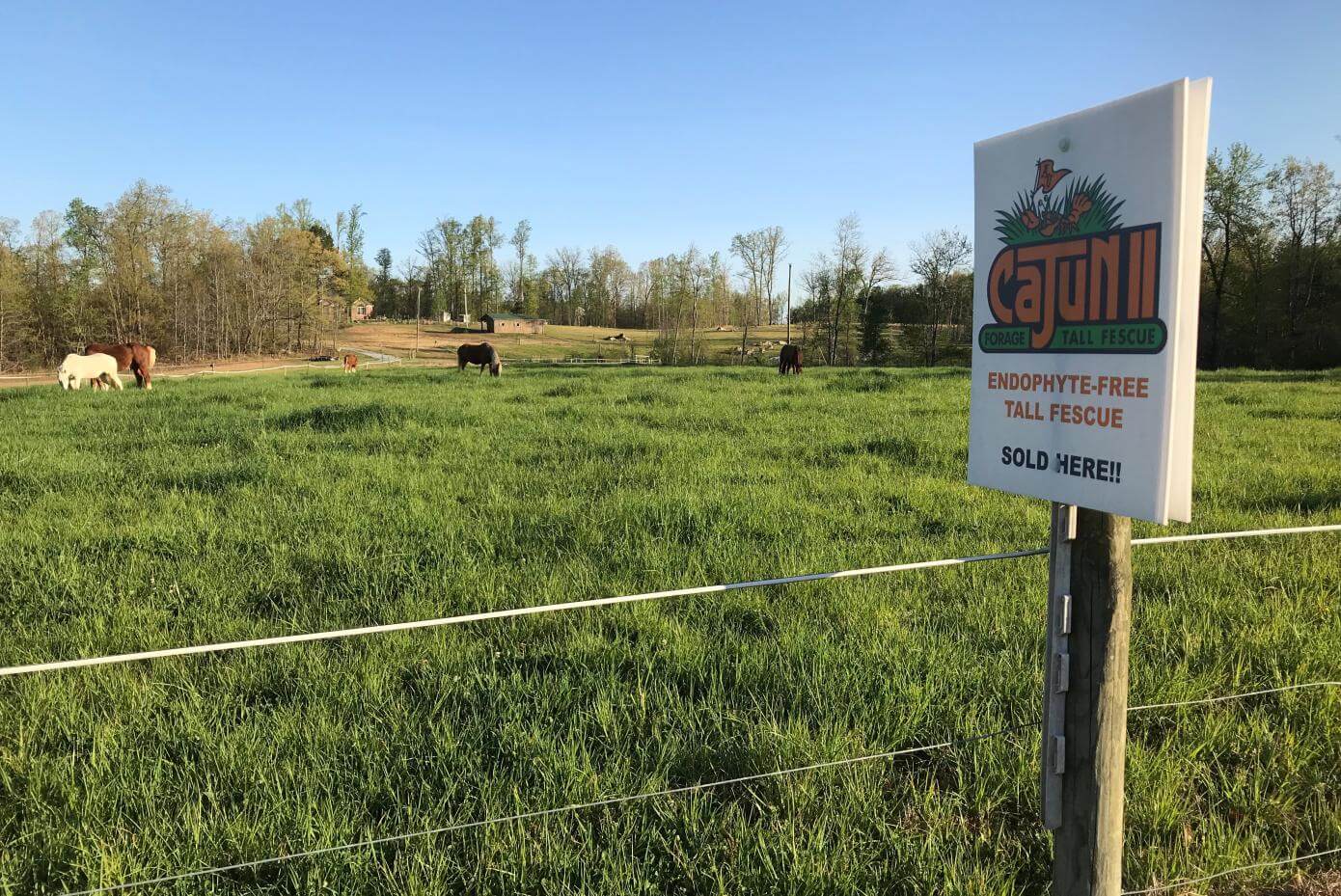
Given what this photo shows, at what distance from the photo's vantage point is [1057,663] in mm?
1858

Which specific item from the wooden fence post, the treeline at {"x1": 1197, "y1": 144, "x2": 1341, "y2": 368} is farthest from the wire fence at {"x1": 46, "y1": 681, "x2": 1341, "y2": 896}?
the treeline at {"x1": 1197, "y1": 144, "x2": 1341, "y2": 368}

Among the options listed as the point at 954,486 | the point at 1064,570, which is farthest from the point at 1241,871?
the point at 954,486

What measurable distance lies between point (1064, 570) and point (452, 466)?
7.10 m

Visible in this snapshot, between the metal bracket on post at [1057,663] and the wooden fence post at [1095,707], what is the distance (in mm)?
11

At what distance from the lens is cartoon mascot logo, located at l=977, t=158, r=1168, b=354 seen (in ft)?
5.00

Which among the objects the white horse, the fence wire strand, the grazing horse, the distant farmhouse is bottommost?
the fence wire strand

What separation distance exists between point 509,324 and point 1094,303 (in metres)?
84.5

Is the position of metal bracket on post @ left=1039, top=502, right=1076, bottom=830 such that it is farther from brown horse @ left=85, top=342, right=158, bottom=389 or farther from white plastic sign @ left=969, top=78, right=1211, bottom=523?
brown horse @ left=85, top=342, right=158, bottom=389

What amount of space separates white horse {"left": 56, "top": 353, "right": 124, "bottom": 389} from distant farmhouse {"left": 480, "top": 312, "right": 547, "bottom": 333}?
204ft

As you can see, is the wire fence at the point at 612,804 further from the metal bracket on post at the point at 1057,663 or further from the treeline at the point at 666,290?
the treeline at the point at 666,290

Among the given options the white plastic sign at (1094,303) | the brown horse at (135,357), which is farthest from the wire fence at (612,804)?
the brown horse at (135,357)

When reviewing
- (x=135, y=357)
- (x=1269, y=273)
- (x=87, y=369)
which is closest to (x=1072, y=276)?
(x=87, y=369)

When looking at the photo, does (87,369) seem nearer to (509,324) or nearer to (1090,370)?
(1090,370)

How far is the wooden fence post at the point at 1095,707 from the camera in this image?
1800 millimetres
